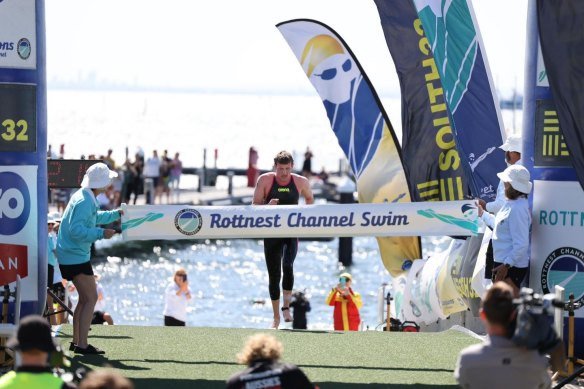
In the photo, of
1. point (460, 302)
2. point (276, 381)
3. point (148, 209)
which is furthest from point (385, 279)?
point (276, 381)

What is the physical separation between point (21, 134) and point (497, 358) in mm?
5499

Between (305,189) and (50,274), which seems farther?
(50,274)

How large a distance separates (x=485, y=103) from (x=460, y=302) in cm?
274

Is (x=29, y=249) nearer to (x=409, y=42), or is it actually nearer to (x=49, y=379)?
(x=49, y=379)

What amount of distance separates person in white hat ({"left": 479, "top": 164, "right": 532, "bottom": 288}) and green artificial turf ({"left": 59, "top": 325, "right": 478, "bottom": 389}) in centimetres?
87

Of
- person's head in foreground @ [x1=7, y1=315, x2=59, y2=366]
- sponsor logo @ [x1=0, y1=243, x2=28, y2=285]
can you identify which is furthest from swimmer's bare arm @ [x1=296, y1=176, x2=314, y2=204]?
person's head in foreground @ [x1=7, y1=315, x2=59, y2=366]

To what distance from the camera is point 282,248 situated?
1272 cm

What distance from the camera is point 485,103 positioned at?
1556 cm

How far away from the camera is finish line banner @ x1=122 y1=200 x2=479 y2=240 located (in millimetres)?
11547

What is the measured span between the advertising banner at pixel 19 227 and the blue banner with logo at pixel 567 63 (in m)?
4.36

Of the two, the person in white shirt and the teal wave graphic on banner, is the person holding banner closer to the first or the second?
the teal wave graphic on banner

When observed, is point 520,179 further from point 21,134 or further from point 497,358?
point 21,134

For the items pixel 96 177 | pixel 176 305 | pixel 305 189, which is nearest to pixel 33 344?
pixel 96 177

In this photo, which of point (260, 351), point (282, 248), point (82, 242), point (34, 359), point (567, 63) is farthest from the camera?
point (282, 248)
